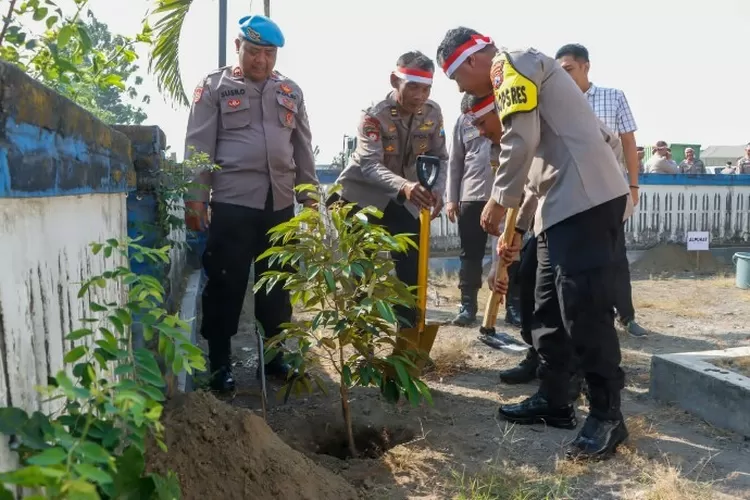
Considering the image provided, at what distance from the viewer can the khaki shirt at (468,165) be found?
545 cm

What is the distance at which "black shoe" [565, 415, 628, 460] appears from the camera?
296cm

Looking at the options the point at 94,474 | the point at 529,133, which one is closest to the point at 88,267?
the point at 94,474

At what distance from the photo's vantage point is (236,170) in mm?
3824

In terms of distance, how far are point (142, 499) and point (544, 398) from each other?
2461 millimetres

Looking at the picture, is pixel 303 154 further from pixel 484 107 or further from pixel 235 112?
pixel 484 107

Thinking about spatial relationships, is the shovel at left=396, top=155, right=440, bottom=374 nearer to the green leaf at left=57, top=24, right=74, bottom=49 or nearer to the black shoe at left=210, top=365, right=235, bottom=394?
the black shoe at left=210, top=365, right=235, bottom=394

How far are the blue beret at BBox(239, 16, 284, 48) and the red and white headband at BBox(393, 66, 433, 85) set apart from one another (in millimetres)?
753

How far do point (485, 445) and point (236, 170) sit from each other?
1.82 m

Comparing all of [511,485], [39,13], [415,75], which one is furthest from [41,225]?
[415,75]

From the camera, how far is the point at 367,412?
354 centimetres

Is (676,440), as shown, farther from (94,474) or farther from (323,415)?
(94,474)

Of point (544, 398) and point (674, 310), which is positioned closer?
point (544, 398)

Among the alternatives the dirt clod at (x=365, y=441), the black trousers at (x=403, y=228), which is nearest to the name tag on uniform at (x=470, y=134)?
the black trousers at (x=403, y=228)

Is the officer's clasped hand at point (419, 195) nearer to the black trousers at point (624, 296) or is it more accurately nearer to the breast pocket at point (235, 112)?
the breast pocket at point (235, 112)
